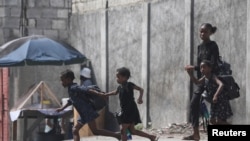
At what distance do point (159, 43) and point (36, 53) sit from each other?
224 cm

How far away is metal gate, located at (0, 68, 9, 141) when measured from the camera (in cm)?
1791

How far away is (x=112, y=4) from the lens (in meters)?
16.9

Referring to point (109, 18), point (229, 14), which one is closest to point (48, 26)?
point (109, 18)

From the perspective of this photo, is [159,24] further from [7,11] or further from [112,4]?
[7,11]

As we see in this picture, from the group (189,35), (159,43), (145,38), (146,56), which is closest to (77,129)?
(189,35)

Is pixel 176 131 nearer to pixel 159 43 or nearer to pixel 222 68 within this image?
A: pixel 159 43

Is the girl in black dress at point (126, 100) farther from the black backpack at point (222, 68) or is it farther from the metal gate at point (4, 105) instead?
the metal gate at point (4, 105)

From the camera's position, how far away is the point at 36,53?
582 inches

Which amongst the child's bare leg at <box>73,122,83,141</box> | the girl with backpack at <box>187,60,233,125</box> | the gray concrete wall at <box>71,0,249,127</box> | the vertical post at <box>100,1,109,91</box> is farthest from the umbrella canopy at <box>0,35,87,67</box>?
the girl with backpack at <box>187,60,233,125</box>

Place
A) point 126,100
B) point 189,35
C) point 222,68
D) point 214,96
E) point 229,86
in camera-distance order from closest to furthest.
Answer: point 214,96 → point 229,86 → point 222,68 → point 126,100 → point 189,35

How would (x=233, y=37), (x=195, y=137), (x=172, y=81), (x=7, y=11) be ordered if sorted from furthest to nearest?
(x=7, y=11) < (x=172, y=81) < (x=233, y=37) < (x=195, y=137)

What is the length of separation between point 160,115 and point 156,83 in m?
0.60

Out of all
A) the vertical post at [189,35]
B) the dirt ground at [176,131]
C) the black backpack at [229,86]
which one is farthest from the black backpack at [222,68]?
the vertical post at [189,35]

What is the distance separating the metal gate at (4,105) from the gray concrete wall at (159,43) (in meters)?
1.81
